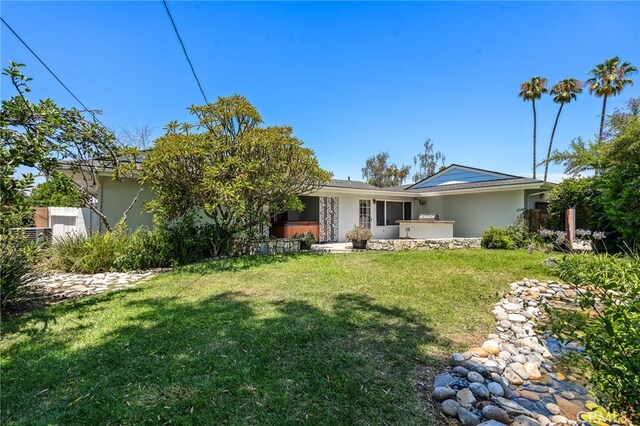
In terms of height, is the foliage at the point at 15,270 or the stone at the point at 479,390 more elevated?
the foliage at the point at 15,270

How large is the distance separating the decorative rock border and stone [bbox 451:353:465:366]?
8598mm

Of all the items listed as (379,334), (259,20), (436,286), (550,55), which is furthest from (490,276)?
(259,20)

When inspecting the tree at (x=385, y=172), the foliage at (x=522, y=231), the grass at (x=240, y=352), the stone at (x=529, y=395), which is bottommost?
the stone at (x=529, y=395)

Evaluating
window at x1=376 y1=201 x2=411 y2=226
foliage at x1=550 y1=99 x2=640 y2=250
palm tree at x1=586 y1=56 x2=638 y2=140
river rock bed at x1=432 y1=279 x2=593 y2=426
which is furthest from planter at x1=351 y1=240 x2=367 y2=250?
palm tree at x1=586 y1=56 x2=638 y2=140

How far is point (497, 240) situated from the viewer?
11.2 meters

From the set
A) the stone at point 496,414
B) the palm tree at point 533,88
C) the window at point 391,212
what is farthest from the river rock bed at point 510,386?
the palm tree at point 533,88

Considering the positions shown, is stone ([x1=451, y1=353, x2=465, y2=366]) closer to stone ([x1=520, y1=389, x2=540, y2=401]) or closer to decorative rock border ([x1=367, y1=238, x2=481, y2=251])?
stone ([x1=520, y1=389, x2=540, y2=401])

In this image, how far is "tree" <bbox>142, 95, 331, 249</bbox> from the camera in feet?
25.7

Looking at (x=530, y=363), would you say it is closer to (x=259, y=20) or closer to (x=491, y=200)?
(x=259, y=20)

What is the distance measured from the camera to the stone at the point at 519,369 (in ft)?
10.1

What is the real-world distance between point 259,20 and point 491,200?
13.1 meters

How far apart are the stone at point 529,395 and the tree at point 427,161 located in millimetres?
40627

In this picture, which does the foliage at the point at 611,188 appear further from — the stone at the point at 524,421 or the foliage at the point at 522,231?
the stone at the point at 524,421

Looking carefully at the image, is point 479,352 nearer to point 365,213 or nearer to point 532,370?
point 532,370
